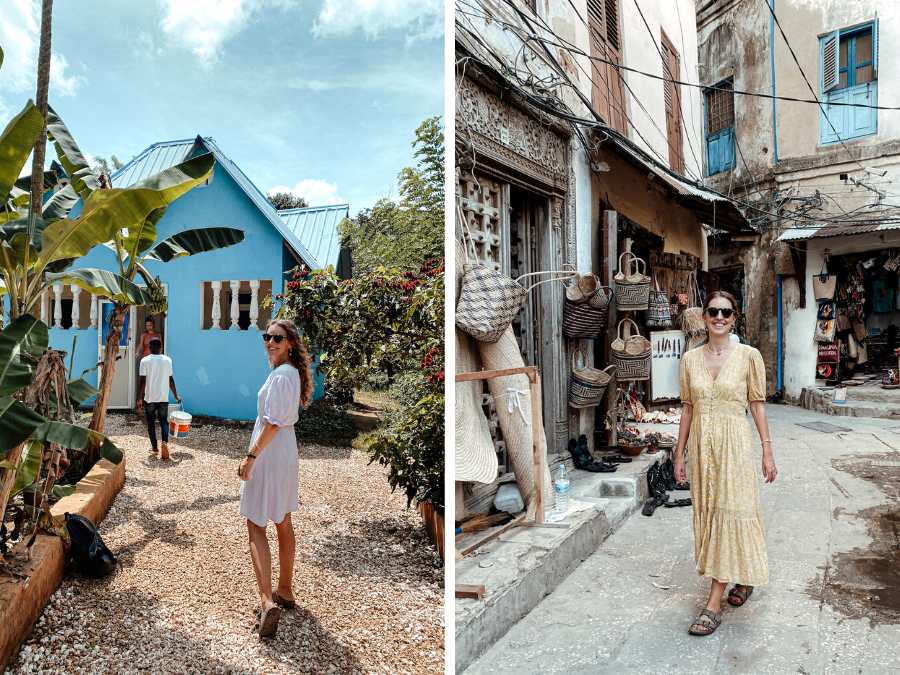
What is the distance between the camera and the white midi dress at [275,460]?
207 centimetres

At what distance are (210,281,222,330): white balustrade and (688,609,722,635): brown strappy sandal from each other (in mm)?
2096

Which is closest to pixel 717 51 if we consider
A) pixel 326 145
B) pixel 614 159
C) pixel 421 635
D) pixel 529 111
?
pixel 614 159

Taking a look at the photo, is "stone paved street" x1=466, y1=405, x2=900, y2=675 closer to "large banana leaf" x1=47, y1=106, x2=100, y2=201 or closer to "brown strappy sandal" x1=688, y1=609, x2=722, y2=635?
"brown strappy sandal" x1=688, y1=609, x2=722, y2=635

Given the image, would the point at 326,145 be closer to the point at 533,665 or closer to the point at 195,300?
the point at 195,300

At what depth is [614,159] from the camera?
3.78m

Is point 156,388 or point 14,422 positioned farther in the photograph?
point 156,388

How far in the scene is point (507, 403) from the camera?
95.1 inches

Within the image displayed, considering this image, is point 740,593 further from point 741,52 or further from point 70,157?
point 741,52

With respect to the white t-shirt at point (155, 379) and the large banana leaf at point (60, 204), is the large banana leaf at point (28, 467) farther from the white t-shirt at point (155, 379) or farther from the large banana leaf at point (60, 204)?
the large banana leaf at point (60, 204)

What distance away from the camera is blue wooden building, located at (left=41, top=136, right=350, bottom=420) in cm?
248

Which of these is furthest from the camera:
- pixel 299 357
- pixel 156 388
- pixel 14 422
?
pixel 156 388

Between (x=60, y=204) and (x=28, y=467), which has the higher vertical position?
(x=60, y=204)

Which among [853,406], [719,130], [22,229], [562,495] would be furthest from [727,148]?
[22,229]

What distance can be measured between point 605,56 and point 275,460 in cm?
275
